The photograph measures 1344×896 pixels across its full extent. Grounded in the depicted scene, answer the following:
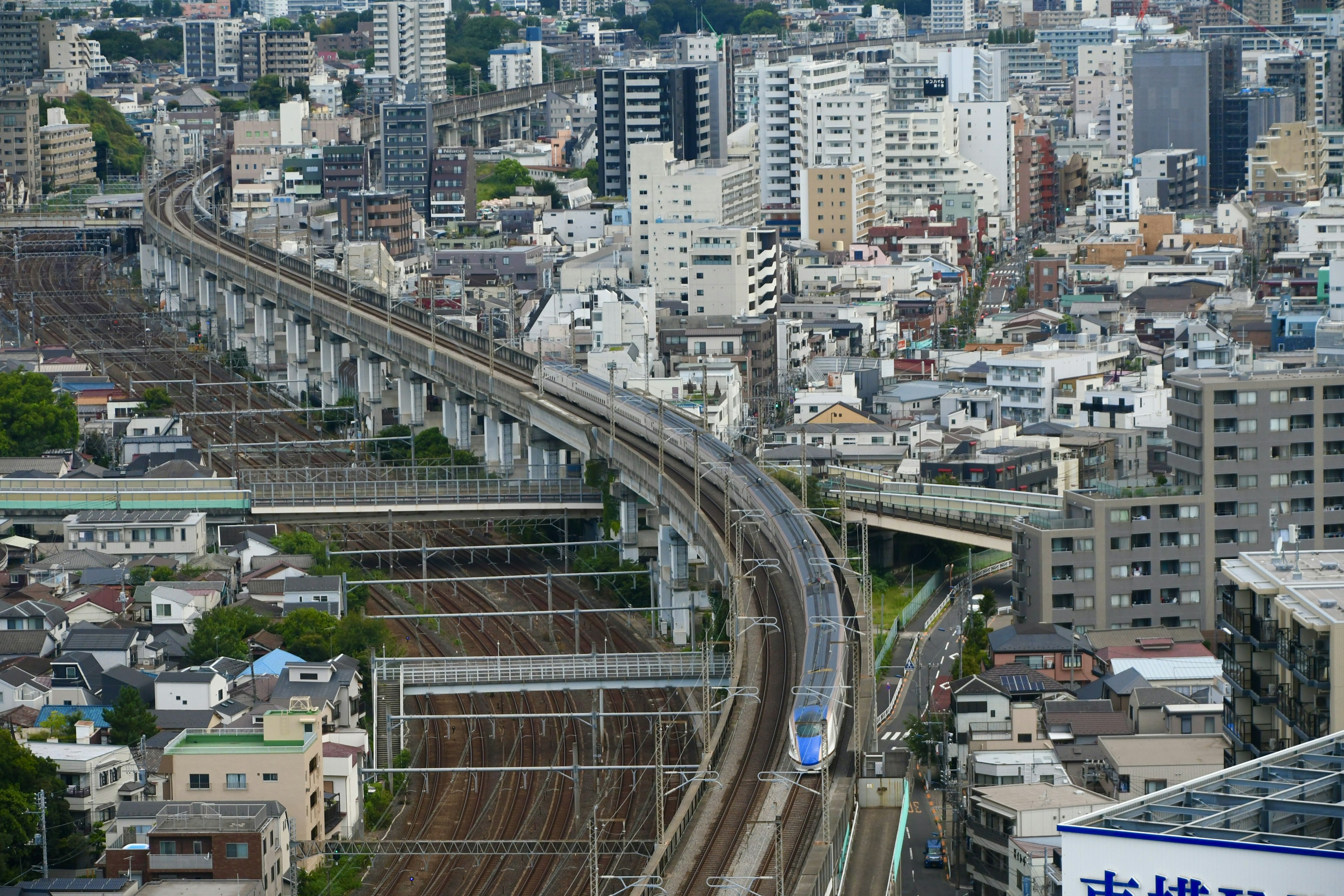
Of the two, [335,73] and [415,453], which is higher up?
[335,73]

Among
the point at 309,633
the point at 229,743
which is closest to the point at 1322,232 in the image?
the point at 309,633

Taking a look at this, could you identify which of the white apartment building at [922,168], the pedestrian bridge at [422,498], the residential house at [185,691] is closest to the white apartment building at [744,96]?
the white apartment building at [922,168]

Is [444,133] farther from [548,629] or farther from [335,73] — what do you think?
[548,629]

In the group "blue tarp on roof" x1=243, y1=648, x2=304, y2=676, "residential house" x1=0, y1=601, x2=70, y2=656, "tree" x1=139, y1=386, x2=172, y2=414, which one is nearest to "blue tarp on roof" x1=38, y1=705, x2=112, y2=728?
"blue tarp on roof" x1=243, y1=648, x2=304, y2=676

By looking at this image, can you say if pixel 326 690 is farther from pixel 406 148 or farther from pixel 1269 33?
pixel 1269 33

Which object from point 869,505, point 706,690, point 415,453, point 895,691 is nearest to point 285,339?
point 415,453

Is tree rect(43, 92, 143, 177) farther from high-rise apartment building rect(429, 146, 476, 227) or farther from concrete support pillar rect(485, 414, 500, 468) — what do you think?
concrete support pillar rect(485, 414, 500, 468)
